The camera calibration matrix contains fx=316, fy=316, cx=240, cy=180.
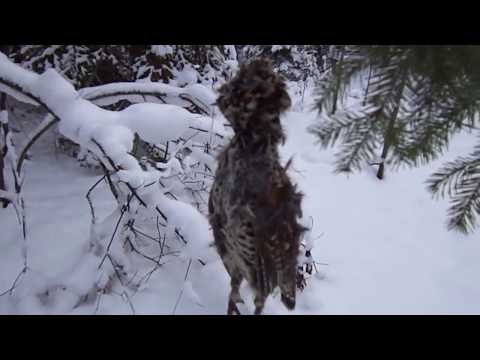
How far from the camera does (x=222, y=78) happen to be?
470 cm

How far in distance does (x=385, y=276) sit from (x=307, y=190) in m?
1.61

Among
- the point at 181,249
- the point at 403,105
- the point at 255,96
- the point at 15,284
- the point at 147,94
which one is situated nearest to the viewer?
the point at 403,105

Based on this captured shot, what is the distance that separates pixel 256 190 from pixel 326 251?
2121 millimetres

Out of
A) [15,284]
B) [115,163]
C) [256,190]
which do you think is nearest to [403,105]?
[256,190]

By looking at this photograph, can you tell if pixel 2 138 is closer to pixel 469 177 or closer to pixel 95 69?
pixel 95 69

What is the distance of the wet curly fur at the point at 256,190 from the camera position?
1158mm

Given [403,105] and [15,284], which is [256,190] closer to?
[403,105]

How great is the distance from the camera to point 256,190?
1.28 m

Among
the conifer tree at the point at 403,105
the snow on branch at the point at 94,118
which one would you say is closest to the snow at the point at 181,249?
the snow on branch at the point at 94,118

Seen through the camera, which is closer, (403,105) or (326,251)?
(403,105)

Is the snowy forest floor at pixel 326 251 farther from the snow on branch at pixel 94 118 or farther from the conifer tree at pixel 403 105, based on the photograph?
the snow on branch at pixel 94 118

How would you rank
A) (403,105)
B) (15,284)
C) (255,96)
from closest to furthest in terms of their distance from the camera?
(403,105) → (255,96) → (15,284)

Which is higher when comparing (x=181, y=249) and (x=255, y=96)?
(x=255, y=96)

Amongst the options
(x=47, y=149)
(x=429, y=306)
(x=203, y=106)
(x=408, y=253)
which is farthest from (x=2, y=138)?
(x=408, y=253)
